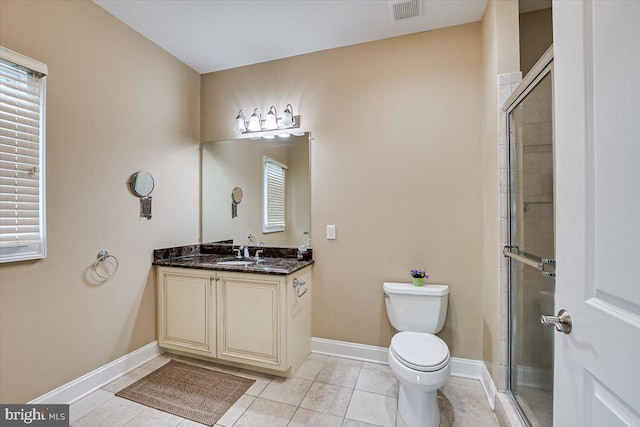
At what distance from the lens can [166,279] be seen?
2.43m

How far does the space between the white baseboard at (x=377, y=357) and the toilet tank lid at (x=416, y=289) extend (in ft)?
1.92

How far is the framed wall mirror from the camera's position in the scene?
2.59 metres

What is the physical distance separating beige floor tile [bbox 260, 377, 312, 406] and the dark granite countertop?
2.66 feet

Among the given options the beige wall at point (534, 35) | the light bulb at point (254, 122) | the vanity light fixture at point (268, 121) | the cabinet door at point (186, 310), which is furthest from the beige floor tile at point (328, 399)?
the beige wall at point (534, 35)

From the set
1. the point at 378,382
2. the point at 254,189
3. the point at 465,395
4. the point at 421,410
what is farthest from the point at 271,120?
the point at 465,395

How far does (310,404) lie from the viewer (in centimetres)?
184

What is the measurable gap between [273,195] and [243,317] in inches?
44.0

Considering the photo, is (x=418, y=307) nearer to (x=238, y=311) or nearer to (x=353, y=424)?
(x=353, y=424)

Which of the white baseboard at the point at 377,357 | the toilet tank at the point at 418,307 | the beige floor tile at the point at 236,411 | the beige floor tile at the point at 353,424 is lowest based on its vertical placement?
the beige floor tile at the point at 353,424

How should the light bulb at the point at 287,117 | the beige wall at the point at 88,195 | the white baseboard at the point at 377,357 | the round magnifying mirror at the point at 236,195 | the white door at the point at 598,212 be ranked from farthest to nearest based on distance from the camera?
1. the round magnifying mirror at the point at 236,195
2. the light bulb at the point at 287,117
3. the white baseboard at the point at 377,357
4. the beige wall at the point at 88,195
5. the white door at the point at 598,212

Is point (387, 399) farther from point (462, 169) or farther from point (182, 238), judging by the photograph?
point (182, 238)

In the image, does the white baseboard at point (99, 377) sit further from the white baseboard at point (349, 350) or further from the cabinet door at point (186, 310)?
the white baseboard at point (349, 350)

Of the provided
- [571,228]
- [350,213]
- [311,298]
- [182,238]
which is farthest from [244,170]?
[571,228]

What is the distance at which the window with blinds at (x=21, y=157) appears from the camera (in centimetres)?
154
